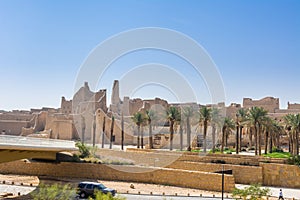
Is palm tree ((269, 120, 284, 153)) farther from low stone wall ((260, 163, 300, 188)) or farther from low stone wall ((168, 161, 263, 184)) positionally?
low stone wall ((168, 161, 263, 184))

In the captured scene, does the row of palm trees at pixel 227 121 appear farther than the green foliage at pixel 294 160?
Yes

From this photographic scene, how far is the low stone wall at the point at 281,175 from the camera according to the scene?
1063 inches

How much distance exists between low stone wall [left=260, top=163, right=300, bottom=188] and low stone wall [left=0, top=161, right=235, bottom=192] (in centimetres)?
420

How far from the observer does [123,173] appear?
94.6ft

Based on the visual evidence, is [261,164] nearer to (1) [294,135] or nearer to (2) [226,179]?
(2) [226,179]

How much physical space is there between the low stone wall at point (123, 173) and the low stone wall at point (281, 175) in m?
4.20

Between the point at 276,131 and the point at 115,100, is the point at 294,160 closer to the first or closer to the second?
the point at 276,131

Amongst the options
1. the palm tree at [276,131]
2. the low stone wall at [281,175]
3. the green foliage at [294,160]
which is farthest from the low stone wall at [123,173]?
the palm tree at [276,131]

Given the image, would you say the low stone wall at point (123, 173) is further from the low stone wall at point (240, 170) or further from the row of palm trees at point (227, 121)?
the row of palm trees at point (227, 121)

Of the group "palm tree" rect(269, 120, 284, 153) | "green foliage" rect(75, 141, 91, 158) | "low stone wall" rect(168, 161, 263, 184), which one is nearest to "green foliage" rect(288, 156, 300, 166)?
"low stone wall" rect(168, 161, 263, 184)

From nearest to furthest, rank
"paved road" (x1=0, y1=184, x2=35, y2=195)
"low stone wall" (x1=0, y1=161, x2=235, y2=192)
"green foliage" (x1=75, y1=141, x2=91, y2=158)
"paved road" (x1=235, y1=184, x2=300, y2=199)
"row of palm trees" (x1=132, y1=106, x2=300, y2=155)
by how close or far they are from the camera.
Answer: "paved road" (x1=0, y1=184, x2=35, y2=195)
"paved road" (x1=235, y1=184, x2=300, y2=199)
"low stone wall" (x1=0, y1=161, x2=235, y2=192)
"green foliage" (x1=75, y1=141, x2=91, y2=158)
"row of palm trees" (x1=132, y1=106, x2=300, y2=155)

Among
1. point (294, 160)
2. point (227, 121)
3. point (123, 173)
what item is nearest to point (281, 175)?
point (294, 160)

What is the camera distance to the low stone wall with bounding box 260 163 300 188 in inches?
1063

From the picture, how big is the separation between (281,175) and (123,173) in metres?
12.7
